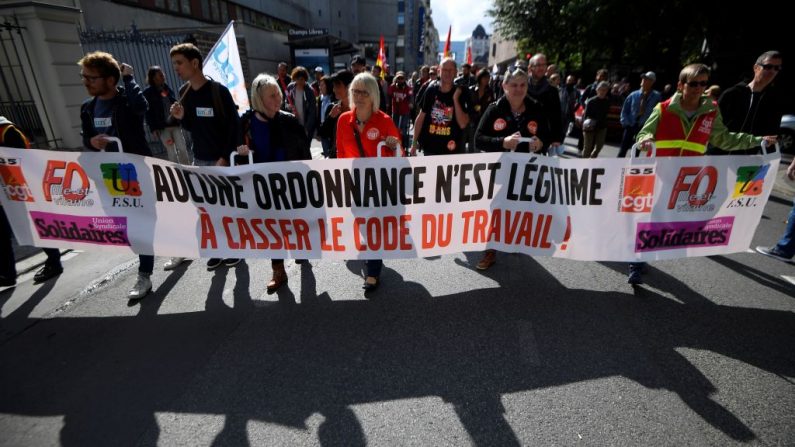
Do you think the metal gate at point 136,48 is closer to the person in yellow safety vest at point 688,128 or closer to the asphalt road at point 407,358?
the asphalt road at point 407,358

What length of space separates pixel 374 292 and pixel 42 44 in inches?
341

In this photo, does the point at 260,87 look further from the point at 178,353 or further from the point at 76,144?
the point at 76,144

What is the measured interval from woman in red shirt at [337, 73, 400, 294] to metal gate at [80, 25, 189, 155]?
7247mm

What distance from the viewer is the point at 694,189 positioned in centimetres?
333

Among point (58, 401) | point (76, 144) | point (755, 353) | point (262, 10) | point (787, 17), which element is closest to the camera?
point (58, 401)

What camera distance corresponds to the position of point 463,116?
14.9 feet

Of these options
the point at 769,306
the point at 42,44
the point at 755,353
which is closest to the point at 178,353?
the point at 755,353

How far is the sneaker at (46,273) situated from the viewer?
154 inches

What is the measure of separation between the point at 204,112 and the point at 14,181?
5.78ft

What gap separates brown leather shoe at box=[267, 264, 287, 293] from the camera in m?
3.75

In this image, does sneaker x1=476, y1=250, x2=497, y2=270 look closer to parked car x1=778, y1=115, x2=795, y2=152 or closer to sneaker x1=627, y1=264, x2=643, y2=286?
sneaker x1=627, y1=264, x2=643, y2=286

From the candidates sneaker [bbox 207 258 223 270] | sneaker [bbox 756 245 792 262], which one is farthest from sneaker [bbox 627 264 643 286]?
sneaker [bbox 207 258 223 270]

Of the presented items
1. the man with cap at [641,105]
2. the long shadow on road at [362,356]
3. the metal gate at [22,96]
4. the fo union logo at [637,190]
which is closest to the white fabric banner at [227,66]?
the long shadow on road at [362,356]

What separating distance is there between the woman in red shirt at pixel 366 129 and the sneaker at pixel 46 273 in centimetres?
329
